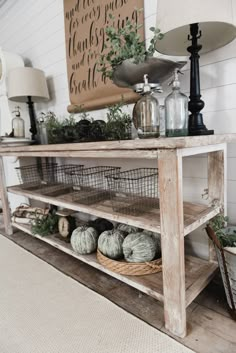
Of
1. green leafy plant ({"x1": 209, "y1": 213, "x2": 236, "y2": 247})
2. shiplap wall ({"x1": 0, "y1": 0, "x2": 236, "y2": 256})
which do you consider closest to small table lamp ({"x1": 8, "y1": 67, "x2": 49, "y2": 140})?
shiplap wall ({"x1": 0, "y1": 0, "x2": 236, "y2": 256})

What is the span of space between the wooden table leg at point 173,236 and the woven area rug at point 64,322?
106mm

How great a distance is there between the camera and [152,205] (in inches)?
50.6

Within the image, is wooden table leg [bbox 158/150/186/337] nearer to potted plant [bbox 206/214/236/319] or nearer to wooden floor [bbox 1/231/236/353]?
wooden floor [bbox 1/231/236/353]

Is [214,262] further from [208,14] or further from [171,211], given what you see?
[208,14]

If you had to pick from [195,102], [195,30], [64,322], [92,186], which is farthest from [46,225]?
→ [195,30]

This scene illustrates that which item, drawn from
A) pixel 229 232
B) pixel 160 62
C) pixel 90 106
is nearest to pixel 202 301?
pixel 229 232

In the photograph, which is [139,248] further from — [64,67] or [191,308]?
[64,67]

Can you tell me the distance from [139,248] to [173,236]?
0.39 m

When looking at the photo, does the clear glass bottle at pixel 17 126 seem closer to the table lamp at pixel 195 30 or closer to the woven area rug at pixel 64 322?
the woven area rug at pixel 64 322

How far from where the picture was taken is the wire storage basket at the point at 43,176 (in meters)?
2.07

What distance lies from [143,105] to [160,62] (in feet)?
0.71

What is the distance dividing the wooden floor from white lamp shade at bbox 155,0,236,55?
120 centimetres

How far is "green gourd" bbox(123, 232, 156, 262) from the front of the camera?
1226 millimetres

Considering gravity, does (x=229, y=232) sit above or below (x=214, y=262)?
above
